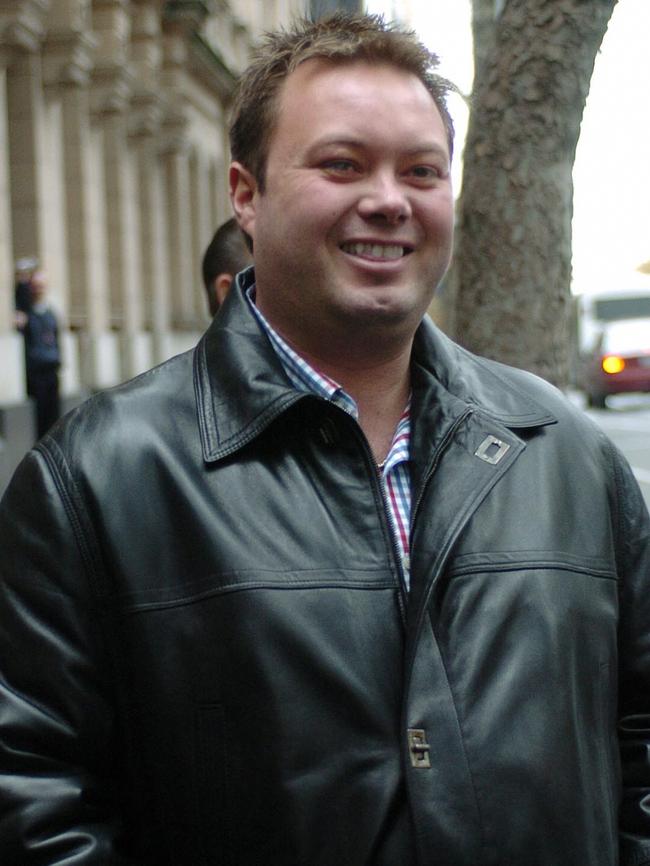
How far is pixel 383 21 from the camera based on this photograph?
2.28m

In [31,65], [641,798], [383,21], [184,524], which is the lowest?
[641,798]

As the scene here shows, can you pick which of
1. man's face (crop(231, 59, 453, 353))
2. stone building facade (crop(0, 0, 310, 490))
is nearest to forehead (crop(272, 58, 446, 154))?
man's face (crop(231, 59, 453, 353))

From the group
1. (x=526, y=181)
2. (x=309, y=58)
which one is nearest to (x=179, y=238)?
(x=526, y=181)

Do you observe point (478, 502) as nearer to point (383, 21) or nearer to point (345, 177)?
point (345, 177)

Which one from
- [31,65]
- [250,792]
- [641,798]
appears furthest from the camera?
[31,65]

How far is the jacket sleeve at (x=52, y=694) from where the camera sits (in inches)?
74.6

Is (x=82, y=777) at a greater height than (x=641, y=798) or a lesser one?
greater

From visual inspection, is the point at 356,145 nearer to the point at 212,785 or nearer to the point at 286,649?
the point at 286,649

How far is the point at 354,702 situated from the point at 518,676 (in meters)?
0.23

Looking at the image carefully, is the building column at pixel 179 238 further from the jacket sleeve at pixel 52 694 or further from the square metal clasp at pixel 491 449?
the jacket sleeve at pixel 52 694

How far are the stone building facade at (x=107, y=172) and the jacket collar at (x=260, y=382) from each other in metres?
9.87

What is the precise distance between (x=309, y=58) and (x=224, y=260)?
2889mm

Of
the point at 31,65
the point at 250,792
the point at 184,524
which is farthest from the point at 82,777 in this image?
the point at 31,65

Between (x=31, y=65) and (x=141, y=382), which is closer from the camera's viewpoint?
(x=141, y=382)
